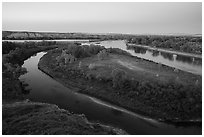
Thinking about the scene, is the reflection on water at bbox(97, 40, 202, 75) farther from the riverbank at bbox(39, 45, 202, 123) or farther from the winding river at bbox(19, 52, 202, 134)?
the winding river at bbox(19, 52, 202, 134)

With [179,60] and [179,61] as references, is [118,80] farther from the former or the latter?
[179,60]

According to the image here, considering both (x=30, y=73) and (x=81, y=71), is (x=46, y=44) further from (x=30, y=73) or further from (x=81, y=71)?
(x=81, y=71)

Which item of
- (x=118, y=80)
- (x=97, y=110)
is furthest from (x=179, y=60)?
(x=97, y=110)

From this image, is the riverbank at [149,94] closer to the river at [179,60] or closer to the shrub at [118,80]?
the shrub at [118,80]

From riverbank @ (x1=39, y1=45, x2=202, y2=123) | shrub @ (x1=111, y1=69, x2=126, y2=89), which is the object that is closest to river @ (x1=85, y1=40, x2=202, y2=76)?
riverbank @ (x1=39, y1=45, x2=202, y2=123)

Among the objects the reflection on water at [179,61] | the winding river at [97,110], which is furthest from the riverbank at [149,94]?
the reflection on water at [179,61]

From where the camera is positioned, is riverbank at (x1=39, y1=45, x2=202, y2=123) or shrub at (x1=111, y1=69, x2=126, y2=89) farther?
shrub at (x1=111, y1=69, x2=126, y2=89)

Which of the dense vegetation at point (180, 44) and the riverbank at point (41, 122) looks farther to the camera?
the dense vegetation at point (180, 44)

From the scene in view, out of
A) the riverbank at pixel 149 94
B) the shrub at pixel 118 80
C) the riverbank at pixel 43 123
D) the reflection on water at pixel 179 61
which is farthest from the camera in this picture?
the reflection on water at pixel 179 61
